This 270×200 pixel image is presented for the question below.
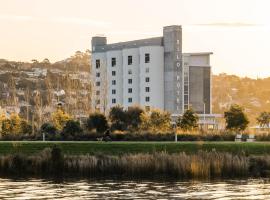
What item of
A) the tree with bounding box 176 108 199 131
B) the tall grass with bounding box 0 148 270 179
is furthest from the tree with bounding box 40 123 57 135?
the tall grass with bounding box 0 148 270 179

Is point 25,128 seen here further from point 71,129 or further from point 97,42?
point 97,42

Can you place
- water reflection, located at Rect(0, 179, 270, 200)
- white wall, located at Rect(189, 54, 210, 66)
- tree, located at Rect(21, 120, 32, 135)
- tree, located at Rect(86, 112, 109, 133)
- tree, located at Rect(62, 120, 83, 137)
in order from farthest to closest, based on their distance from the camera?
white wall, located at Rect(189, 54, 210, 66) → tree, located at Rect(21, 120, 32, 135) → tree, located at Rect(86, 112, 109, 133) → tree, located at Rect(62, 120, 83, 137) → water reflection, located at Rect(0, 179, 270, 200)

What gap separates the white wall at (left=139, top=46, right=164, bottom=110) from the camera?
12788 cm

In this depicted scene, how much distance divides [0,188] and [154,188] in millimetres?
7734

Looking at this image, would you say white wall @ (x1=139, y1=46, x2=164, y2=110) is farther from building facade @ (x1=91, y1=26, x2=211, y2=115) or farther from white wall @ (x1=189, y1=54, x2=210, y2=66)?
white wall @ (x1=189, y1=54, x2=210, y2=66)

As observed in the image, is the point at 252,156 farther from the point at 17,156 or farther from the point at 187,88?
the point at 187,88

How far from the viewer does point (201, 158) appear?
40.7m

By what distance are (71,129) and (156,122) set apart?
1051 cm

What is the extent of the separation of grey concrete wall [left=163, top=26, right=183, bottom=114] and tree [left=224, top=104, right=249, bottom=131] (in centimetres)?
4910

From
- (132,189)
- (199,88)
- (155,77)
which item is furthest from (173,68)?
(132,189)

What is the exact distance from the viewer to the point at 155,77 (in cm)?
12875

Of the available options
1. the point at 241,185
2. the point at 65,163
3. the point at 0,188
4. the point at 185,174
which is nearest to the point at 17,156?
the point at 65,163

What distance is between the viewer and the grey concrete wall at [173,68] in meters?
127

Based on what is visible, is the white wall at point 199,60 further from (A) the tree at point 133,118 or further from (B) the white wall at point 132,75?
(A) the tree at point 133,118
